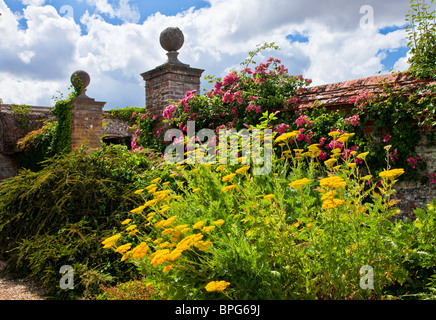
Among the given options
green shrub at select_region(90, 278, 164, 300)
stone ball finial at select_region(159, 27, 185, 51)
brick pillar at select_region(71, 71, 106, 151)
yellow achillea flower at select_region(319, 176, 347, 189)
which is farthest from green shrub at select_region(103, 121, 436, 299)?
brick pillar at select_region(71, 71, 106, 151)

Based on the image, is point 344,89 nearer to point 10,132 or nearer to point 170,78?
point 170,78

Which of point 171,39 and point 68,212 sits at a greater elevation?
point 171,39

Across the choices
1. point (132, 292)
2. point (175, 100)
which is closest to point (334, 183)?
point (132, 292)

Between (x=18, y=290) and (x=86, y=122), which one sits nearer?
(x=18, y=290)

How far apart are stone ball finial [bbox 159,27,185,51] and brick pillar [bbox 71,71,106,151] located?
10.1ft

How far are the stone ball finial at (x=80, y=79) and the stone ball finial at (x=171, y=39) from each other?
3716 mm

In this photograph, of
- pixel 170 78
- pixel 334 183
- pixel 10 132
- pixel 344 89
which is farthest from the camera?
pixel 10 132


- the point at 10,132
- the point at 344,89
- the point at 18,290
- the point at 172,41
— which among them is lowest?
the point at 18,290

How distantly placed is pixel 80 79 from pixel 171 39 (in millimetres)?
3968

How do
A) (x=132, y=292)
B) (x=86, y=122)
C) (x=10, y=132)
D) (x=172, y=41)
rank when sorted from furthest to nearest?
(x=10, y=132), (x=86, y=122), (x=172, y=41), (x=132, y=292)

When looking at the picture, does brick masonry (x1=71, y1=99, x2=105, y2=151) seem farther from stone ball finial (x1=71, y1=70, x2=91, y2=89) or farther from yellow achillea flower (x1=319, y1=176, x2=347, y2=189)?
yellow achillea flower (x1=319, y1=176, x2=347, y2=189)

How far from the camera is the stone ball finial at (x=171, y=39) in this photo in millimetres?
7820

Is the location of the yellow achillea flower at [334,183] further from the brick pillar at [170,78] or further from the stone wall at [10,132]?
the stone wall at [10,132]

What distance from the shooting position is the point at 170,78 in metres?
7.59
